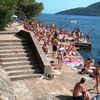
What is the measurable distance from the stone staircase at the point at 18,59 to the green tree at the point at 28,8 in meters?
47.4

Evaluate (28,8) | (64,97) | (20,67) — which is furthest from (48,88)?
(28,8)

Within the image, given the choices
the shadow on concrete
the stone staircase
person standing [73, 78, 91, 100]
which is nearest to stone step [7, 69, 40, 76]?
the stone staircase

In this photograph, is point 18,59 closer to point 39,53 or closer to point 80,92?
point 39,53

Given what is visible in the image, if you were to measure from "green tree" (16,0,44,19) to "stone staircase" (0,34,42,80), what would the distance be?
47.4 metres

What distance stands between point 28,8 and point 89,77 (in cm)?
4971

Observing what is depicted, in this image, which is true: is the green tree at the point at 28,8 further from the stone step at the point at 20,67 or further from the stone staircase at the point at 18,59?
the stone step at the point at 20,67

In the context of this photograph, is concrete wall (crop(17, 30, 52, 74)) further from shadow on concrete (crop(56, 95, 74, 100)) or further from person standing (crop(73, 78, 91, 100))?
person standing (crop(73, 78, 91, 100))

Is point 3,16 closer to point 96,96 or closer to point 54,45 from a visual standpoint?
point 54,45

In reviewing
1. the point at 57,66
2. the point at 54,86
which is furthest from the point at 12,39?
the point at 54,86

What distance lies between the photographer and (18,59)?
17.6 m

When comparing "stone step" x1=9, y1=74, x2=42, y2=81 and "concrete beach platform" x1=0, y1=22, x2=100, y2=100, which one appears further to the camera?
"stone step" x1=9, y1=74, x2=42, y2=81

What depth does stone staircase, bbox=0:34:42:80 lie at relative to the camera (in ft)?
54.5

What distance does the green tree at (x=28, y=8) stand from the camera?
Answer: 6634cm

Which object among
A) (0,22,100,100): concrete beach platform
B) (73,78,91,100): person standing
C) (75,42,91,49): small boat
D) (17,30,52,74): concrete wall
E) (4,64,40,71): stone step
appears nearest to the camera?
(73,78,91,100): person standing
